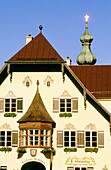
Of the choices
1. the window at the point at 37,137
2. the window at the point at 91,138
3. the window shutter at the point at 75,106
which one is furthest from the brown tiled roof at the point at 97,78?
the window at the point at 37,137

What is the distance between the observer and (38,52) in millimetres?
48938

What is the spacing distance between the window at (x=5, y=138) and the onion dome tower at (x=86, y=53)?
32275 mm

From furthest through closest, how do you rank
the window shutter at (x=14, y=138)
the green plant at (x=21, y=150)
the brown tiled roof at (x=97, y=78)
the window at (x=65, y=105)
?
the brown tiled roof at (x=97, y=78), the window at (x=65, y=105), the window shutter at (x=14, y=138), the green plant at (x=21, y=150)

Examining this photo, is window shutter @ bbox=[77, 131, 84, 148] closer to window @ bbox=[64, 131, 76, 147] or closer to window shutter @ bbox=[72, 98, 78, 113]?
window @ bbox=[64, 131, 76, 147]

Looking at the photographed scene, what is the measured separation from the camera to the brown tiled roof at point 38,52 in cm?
4822

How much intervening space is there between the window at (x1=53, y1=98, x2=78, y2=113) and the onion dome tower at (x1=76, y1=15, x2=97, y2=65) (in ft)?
98.5

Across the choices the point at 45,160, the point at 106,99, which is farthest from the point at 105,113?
the point at 45,160

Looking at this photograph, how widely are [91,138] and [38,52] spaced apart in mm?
9312

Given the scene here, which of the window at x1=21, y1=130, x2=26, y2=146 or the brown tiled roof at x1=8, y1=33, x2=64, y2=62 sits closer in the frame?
the window at x1=21, y1=130, x2=26, y2=146

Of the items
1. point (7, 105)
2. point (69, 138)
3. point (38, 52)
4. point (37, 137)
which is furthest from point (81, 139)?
point (38, 52)

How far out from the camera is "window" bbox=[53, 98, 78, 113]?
47.6 m

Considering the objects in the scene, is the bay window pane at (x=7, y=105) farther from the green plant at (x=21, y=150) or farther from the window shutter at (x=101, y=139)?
the window shutter at (x=101, y=139)

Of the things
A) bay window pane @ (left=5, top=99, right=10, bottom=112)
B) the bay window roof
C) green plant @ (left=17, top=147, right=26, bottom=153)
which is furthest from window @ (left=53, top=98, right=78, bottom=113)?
green plant @ (left=17, top=147, right=26, bottom=153)

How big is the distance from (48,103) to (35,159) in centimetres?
541
